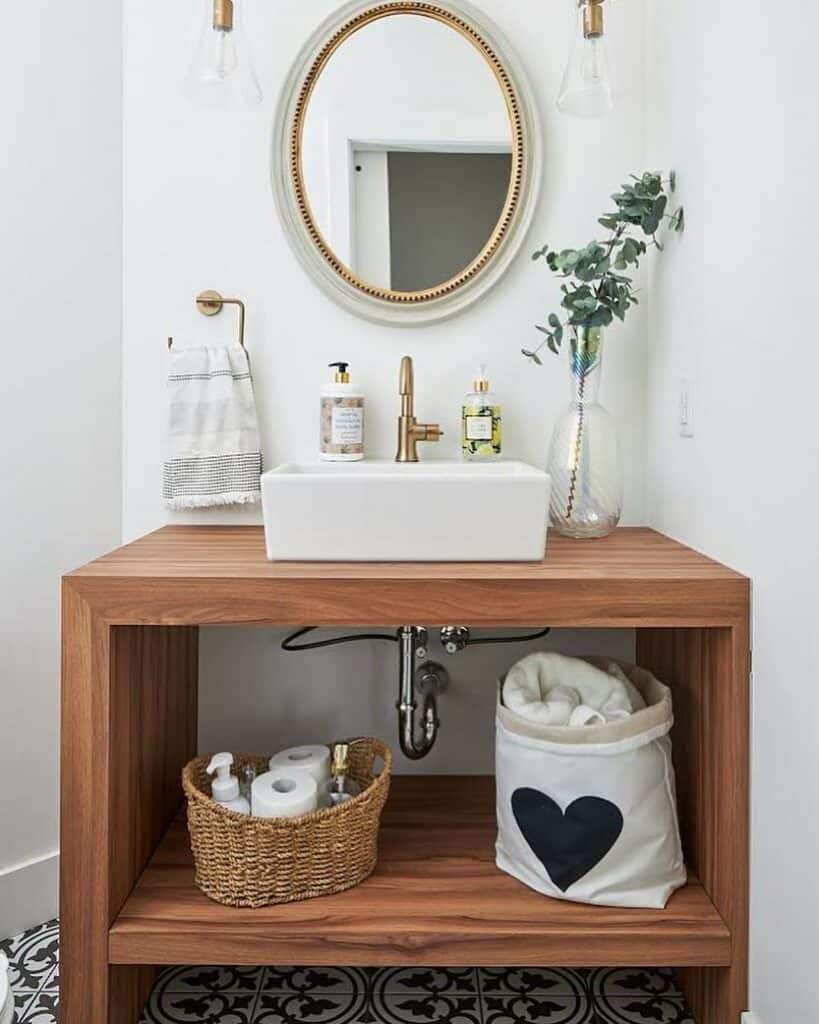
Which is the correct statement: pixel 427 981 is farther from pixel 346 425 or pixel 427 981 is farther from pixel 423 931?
pixel 346 425

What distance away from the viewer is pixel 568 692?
4.92ft

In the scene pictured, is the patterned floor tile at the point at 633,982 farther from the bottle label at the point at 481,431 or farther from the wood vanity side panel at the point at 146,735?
the bottle label at the point at 481,431

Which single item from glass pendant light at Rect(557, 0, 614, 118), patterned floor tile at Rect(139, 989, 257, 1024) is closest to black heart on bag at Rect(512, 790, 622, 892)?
patterned floor tile at Rect(139, 989, 257, 1024)

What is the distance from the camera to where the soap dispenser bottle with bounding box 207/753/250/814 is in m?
1.46

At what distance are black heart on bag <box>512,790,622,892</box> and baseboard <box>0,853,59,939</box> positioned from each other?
1.09 m

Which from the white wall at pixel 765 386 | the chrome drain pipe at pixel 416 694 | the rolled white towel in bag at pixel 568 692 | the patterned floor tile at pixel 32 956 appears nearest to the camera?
the white wall at pixel 765 386

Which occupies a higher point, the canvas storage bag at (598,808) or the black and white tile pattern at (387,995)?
the canvas storage bag at (598,808)

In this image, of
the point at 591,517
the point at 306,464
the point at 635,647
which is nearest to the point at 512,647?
the point at 635,647

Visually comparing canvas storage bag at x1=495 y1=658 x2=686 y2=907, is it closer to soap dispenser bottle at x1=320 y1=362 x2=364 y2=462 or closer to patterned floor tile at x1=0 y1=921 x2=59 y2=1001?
soap dispenser bottle at x1=320 y1=362 x2=364 y2=462

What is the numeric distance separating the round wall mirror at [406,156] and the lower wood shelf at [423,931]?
116 centimetres

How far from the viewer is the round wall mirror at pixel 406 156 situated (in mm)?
1790

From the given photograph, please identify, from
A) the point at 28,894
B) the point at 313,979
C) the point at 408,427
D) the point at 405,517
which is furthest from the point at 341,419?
the point at 28,894

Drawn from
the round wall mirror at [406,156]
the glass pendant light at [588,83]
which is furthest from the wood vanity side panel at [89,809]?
the glass pendant light at [588,83]

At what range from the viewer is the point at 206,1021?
1.52 metres
